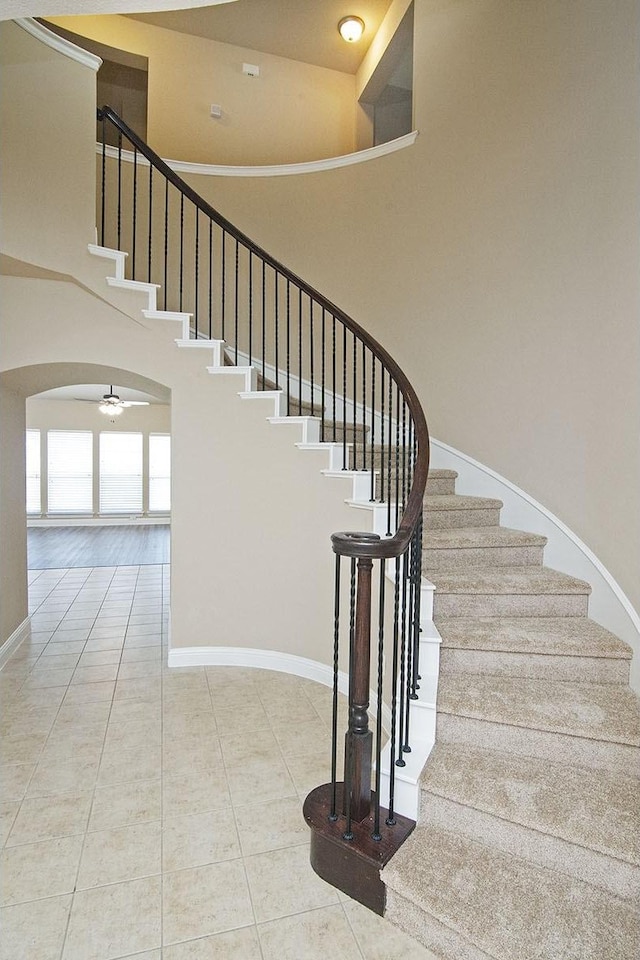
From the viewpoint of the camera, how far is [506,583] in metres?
2.68

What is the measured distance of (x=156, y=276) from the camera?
4.55 meters

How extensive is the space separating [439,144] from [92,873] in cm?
516

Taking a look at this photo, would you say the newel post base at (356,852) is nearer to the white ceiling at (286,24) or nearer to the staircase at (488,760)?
the staircase at (488,760)

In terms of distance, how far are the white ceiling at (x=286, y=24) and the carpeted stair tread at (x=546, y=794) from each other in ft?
21.2

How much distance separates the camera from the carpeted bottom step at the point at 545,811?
1590 millimetres

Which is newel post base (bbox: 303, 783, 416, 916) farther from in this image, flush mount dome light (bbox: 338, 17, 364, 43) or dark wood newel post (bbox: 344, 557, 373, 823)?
flush mount dome light (bbox: 338, 17, 364, 43)

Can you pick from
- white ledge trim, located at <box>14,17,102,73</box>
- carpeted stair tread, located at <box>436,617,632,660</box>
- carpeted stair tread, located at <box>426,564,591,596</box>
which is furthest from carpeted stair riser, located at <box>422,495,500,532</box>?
white ledge trim, located at <box>14,17,102,73</box>

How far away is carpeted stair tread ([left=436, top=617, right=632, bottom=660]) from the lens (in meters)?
2.32

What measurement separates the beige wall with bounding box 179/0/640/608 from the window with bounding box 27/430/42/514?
710cm

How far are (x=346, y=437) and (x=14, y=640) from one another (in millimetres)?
3080

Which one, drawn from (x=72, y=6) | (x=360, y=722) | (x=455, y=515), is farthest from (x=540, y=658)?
(x=72, y=6)

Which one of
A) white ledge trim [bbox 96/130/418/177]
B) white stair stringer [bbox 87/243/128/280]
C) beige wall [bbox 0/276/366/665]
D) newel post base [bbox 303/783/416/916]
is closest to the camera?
newel post base [bbox 303/783/416/916]

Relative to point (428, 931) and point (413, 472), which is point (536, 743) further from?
point (413, 472)

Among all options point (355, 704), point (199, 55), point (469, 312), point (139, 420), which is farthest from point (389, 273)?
point (139, 420)
